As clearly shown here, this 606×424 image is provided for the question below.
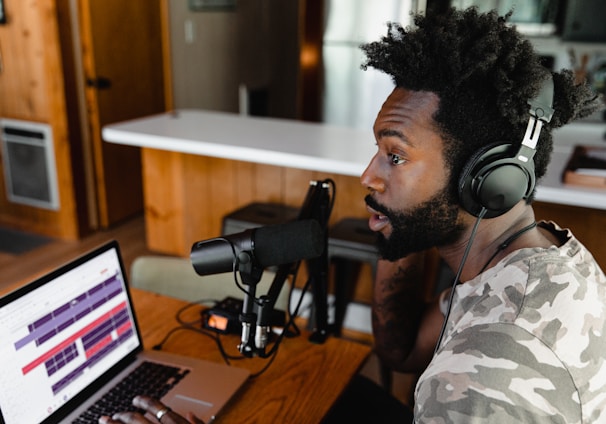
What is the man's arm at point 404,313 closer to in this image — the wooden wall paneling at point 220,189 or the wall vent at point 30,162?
the wooden wall paneling at point 220,189

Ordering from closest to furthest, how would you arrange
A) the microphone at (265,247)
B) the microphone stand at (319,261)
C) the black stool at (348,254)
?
the microphone at (265,247), the microphone stand at (319,261), the black stool at (348,254)

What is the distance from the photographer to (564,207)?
7.18 ft

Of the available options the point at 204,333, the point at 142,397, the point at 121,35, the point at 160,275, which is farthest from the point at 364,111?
the point at 142,397

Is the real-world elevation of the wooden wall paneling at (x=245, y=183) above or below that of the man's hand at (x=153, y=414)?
below

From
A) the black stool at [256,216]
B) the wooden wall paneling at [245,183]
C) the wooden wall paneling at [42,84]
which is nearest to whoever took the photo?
the black stool at [256,216]

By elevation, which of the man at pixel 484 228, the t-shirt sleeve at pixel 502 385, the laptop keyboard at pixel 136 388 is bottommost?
the laptop keyboard at pixel 136 388

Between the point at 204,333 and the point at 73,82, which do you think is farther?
the point at 73,82

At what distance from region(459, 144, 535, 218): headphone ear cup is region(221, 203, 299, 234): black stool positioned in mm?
1421

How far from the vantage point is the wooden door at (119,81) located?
146 inches

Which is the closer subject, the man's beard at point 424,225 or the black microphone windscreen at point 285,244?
the black microphone windscreen at point 285,244

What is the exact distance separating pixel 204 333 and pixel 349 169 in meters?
0.94

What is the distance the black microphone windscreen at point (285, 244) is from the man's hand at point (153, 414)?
1.03ft

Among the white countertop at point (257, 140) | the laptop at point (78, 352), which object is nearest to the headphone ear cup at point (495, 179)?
the laptop at point (78, 352)

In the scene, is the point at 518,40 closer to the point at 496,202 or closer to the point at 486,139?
the point at 486,139
